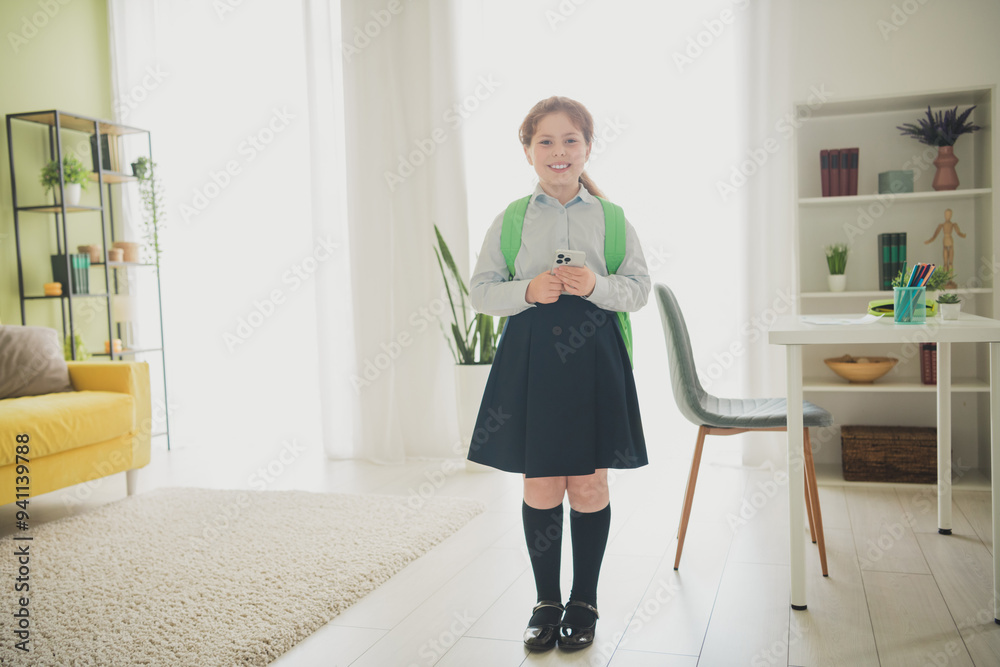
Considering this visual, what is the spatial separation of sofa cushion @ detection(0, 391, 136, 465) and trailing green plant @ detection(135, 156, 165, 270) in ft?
4.74

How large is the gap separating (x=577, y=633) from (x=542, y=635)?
0.08m

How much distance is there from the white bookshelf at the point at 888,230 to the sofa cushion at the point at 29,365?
9.90 feet

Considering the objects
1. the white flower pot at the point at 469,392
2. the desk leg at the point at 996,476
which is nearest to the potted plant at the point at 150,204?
the white flower pot at the point at 469,392

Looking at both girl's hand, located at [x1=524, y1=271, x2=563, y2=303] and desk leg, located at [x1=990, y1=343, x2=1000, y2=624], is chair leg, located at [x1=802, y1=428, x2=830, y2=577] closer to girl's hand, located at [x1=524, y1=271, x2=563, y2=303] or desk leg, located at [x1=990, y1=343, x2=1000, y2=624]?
desk leg, located at [x1=990, y1=343, x2=1000, y2=624]

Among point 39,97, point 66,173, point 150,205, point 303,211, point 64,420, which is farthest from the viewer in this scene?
point 150,205

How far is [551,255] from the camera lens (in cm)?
173

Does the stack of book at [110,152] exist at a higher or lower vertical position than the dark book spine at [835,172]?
higher

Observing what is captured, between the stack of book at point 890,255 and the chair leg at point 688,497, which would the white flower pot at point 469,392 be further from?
the stack of book at point 890,255

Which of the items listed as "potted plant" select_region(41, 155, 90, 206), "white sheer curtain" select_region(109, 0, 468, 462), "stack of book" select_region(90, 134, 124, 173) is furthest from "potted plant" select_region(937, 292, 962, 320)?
"stack of book" select_region(90, 134, 124, 173)

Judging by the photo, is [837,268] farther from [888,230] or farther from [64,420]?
[64,420]

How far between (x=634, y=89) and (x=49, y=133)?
3099 mm

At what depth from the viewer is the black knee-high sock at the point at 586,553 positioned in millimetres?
1751

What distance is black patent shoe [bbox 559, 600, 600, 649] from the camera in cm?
172

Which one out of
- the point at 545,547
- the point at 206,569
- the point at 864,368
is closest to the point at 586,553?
the point at 545,547
